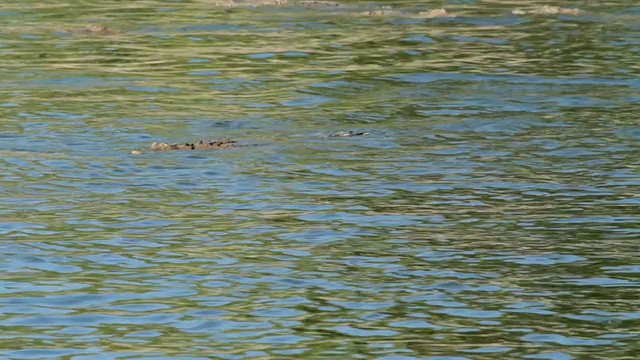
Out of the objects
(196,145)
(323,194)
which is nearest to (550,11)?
(196,145)

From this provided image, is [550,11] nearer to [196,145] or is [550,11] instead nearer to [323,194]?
[196,145]

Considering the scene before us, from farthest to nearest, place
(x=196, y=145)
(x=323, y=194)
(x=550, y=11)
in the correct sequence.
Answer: (x=550, y=11), (x=196, y=145), (x=323, y=194)

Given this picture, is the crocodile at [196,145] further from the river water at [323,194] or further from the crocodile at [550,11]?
the crocodile at [550,11]

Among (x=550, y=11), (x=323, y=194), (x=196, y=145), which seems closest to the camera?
(x=323, y=194)

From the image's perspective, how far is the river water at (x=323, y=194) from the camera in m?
7.92

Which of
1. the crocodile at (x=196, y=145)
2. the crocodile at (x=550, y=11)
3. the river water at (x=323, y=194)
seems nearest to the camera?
the river water at (x=323, y=194)

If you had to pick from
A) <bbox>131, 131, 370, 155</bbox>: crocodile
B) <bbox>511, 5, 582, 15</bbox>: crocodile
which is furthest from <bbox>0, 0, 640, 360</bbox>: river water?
<bbox>511, 5, 582, 15</bbox>: crocodile

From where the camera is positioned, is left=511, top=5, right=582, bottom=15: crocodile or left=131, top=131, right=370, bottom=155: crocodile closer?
left=131, top=131, right=370, bottom=155: crocodile

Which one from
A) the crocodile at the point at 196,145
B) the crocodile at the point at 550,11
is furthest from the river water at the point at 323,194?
the crocodile at the point at 550,11

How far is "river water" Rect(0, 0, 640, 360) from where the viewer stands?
792 centimetres

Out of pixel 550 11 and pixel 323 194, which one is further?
pixel 550 11

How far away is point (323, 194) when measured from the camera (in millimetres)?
11281

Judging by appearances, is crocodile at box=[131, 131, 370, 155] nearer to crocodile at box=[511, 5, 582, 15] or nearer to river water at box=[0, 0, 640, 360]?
river water at box=[0, 0, 640, 360]

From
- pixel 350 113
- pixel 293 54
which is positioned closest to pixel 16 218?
pixel 350 113
